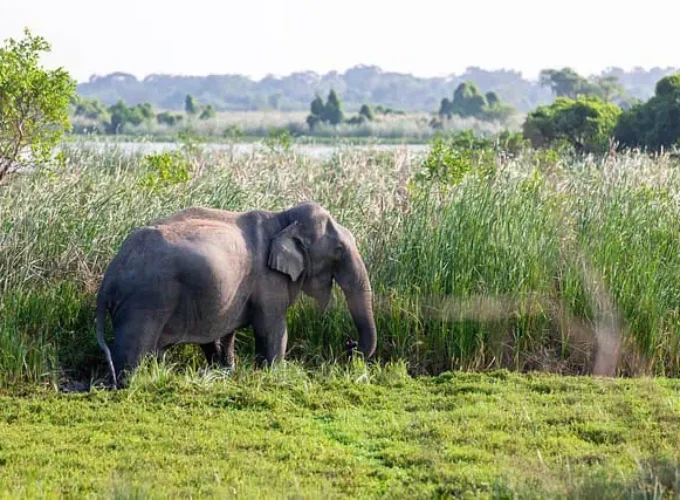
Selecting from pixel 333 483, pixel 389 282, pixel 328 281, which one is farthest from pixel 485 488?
pixel 389 282

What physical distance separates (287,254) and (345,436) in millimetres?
2024

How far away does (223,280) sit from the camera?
8.74 m

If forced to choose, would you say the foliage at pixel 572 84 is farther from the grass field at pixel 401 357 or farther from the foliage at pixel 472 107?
the grass field at pixel 401 357

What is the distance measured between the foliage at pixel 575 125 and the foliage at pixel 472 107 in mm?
45436

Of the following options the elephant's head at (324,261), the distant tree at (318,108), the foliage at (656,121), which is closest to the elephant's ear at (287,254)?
the elephant's head at (324,261)

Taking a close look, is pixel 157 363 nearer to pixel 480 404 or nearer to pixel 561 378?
pixel 480 404

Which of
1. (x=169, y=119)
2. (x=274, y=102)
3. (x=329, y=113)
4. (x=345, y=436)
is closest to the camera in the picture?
(x=345, y=436)

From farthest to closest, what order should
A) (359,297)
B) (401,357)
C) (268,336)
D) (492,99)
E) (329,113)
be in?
(492,99)
(329,113)
(401,357)
(359,297)
(268,336)

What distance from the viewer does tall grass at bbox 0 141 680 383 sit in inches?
383

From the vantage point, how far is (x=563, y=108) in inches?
993

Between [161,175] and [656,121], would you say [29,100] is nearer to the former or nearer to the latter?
[161,175]

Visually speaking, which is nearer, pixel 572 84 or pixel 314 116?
pixel 314 116

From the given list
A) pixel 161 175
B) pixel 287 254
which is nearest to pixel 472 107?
pixel 161 175

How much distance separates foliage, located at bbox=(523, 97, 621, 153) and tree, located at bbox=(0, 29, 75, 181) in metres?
14.5
